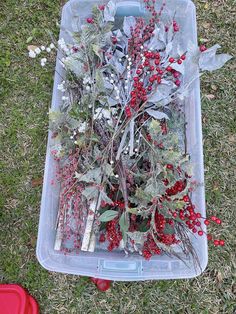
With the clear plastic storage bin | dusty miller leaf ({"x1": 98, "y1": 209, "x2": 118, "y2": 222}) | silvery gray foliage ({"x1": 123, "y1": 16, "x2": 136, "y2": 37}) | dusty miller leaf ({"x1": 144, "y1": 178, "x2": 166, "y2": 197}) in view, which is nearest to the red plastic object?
the clear plastic storage bin

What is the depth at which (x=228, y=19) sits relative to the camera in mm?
1593

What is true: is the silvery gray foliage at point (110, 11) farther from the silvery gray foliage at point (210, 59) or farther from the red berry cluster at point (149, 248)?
the red berry cluster at point (149, 248)

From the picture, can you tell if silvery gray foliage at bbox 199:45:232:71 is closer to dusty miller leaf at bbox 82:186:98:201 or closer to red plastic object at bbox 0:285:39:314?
dusty miller leaf at bbox 82:186:98:201

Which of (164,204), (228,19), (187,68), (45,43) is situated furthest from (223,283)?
(45,43)

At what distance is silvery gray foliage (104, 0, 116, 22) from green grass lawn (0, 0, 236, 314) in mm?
352

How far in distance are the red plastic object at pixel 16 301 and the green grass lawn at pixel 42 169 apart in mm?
Answer: 41

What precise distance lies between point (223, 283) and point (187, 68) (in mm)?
659

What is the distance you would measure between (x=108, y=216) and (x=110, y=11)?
564mm

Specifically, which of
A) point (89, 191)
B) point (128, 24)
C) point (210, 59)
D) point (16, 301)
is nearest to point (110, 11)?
point (128, 24)

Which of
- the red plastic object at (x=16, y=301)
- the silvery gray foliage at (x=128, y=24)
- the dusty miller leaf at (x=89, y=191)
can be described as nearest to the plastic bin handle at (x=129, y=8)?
the silvery gray foliage at (x=128, y=24)

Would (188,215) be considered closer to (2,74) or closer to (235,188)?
(235,188)

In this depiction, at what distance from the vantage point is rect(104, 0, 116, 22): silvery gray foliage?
128cm

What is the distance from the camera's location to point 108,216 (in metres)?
1.17

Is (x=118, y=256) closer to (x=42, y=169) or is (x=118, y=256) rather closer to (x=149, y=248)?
(x=149, y=248)
